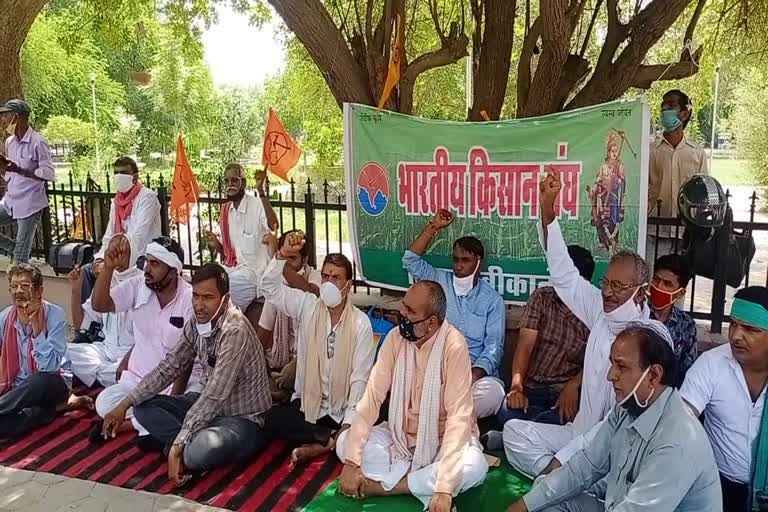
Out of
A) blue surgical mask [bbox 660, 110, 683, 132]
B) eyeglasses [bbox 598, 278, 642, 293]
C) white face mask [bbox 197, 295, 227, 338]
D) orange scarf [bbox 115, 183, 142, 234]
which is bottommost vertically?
white face mask [bbox 197, 295, 227, 338]

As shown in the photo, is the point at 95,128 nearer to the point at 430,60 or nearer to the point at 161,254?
the point at 430,60

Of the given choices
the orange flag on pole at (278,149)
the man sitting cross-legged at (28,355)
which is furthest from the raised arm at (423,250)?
the man sitting cross-legged at (28,355)

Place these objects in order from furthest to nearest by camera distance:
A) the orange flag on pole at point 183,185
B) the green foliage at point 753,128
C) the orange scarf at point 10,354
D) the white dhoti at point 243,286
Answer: the green foliage at point 753,128 → the orange flag on pole at point 183,185 → the white dhoti at point 243,286 → the orange scarf at point 10,354

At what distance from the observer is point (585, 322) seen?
414 cm

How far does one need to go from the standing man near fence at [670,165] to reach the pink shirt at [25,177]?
5.62m

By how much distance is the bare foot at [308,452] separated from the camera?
13.5 ft

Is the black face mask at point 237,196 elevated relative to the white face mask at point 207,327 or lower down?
elevated

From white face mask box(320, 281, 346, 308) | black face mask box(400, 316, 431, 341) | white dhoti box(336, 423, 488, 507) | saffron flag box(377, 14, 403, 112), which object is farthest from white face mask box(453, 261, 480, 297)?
saffron flag box(377, 14, 403, 112)

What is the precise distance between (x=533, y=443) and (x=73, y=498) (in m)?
2.51

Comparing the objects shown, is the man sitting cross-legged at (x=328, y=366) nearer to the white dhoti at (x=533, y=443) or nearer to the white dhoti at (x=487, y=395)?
the white dhoti at (x=487, y=395)

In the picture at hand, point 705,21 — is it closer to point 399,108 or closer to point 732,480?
point 399,108

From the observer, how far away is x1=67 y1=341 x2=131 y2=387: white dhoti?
525 centimetres

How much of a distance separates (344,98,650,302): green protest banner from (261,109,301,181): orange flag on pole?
1.55 ft

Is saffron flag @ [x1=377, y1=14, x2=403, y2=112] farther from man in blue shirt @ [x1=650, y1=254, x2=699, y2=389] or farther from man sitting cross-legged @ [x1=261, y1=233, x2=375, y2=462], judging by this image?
man in blue shirt @ [x1=650, y1=254, x2=699, y2=389]
